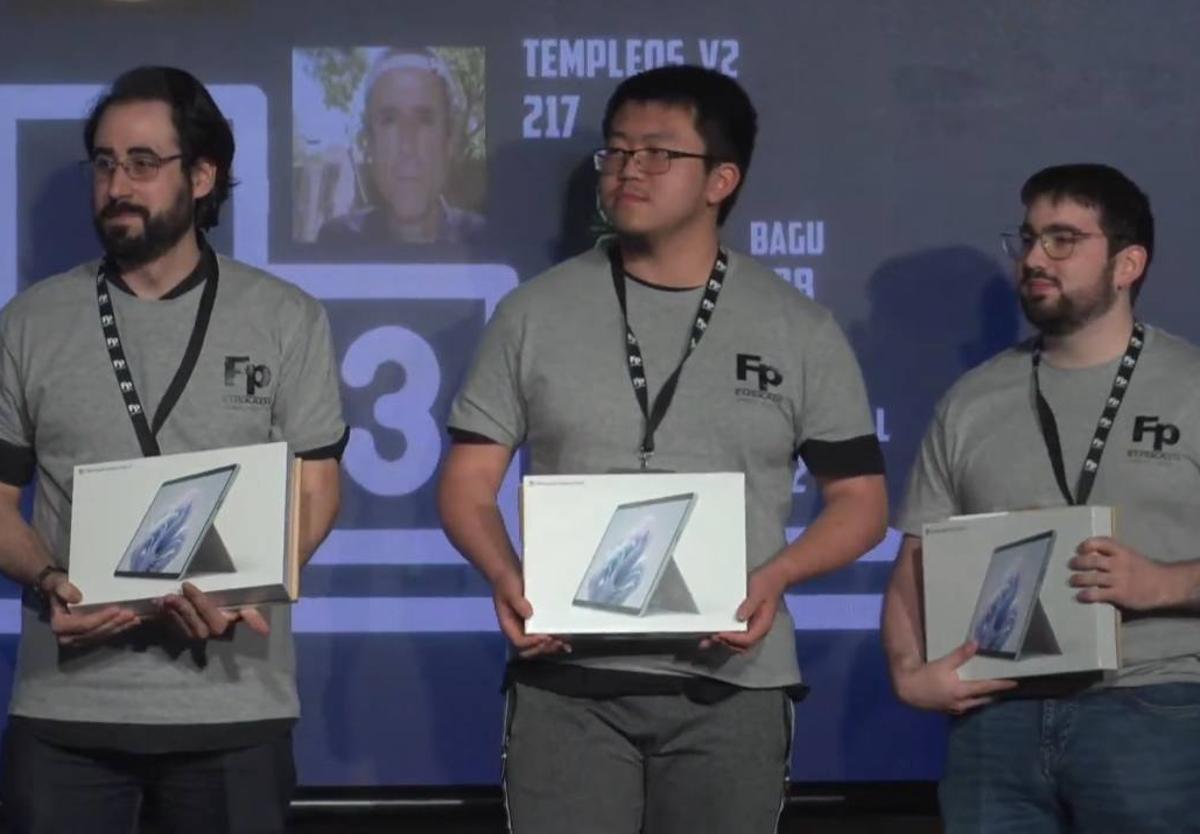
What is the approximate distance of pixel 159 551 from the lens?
299cm

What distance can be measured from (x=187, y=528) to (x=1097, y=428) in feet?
4.83

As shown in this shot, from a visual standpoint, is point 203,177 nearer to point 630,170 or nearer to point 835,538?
point 630,170

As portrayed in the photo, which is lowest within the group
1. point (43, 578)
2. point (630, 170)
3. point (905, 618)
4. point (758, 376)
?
point (905, 618)

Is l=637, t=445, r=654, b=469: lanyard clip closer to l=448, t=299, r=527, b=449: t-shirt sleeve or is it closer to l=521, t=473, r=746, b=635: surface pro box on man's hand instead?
l=521, t=473, r=746, b=635: surface pro box on man's hand

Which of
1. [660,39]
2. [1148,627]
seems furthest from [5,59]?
[1148,627]

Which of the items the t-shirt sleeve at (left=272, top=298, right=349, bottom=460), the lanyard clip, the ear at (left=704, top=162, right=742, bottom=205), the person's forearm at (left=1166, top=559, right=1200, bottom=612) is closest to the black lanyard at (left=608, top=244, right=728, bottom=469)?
the lanyard clip

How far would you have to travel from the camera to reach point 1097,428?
10.6ft

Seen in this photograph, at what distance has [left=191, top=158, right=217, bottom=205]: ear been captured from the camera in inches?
129

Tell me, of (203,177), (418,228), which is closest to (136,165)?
(203,177)

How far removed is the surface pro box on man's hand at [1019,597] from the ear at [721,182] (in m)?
0.65

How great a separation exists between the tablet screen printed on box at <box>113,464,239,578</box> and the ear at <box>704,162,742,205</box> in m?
0.91

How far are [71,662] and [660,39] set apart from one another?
74.3 inches

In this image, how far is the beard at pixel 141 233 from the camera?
10.3 feet

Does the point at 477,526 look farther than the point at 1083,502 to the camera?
No
